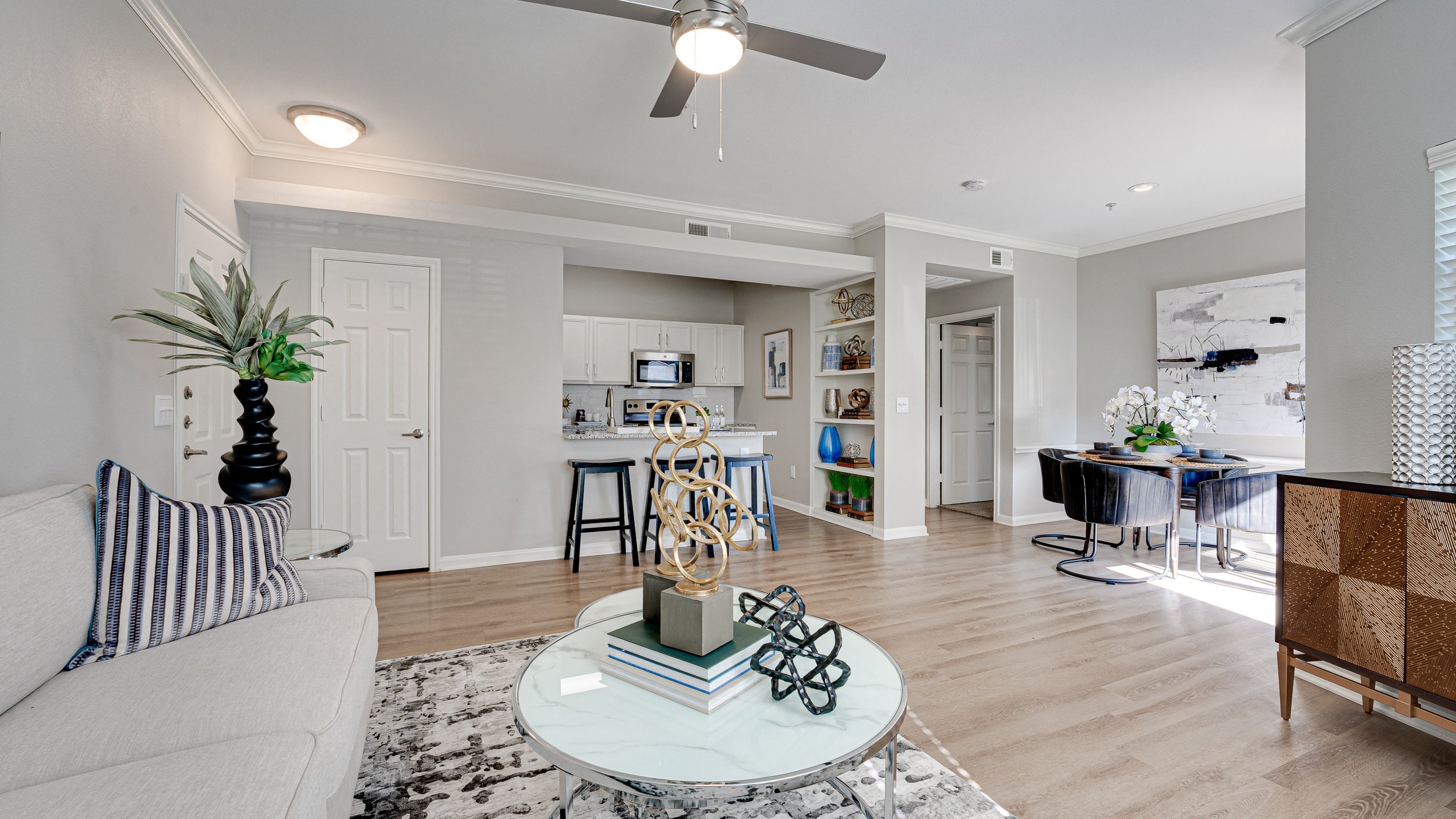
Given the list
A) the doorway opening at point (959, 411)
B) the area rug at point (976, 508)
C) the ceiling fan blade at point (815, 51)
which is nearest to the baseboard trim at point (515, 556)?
the ceiling fan blade at point (815, 51)

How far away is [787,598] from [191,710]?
1259 mm

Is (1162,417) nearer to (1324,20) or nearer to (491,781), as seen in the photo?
(1324,20)

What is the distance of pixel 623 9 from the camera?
192cm

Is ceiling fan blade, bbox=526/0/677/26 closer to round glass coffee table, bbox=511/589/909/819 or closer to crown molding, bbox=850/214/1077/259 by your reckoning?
round glass coffee table, bbox=511/589/909/819

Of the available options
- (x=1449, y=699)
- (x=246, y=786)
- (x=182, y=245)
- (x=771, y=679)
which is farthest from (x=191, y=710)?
(x=1449, y=699)

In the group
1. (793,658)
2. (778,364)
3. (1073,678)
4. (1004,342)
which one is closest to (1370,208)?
(1073,678)

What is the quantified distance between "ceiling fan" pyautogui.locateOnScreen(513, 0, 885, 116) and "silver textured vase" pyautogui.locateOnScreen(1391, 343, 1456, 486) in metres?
1.99

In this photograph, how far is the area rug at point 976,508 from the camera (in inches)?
246

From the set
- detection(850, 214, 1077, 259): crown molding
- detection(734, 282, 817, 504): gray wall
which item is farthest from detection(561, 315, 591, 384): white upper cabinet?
detection(850, 214, 1077, 259): crown molding

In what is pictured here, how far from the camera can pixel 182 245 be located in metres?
2.74

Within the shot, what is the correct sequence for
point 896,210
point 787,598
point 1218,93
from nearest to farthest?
point 787,598 → point 1218,93 → point 896,210

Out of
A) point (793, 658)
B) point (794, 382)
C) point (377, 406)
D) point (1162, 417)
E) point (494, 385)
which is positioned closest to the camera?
point (793, 658)

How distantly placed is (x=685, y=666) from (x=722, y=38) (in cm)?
186

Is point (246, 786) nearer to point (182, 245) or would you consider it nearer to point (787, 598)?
point (787, 598)
